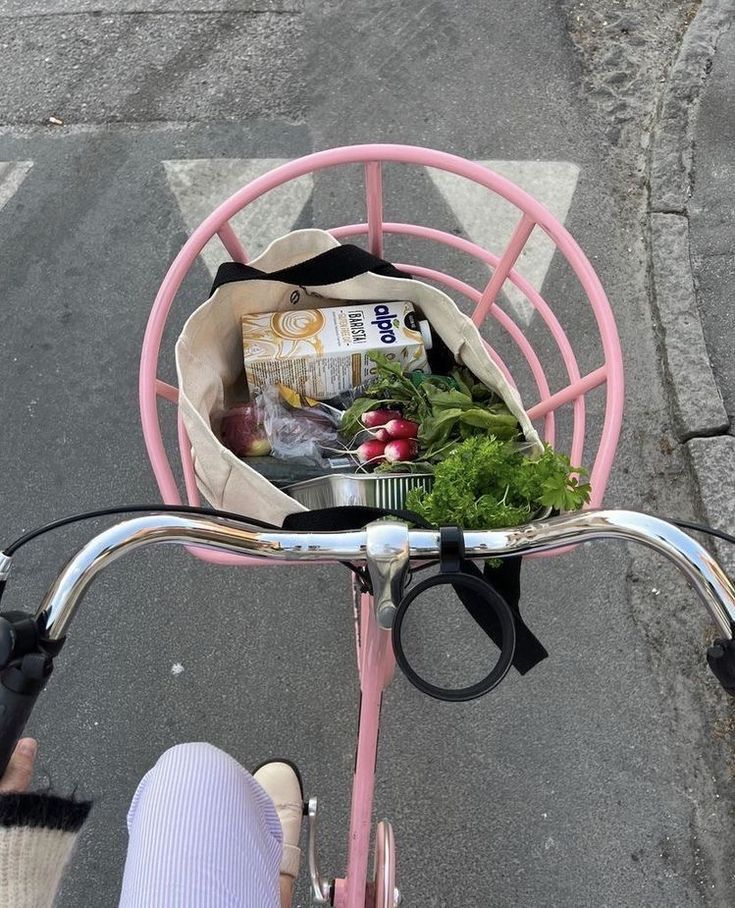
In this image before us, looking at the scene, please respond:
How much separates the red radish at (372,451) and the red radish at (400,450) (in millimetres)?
24

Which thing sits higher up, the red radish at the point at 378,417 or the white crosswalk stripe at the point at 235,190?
the white crosswalk stripe at the point at 235,190

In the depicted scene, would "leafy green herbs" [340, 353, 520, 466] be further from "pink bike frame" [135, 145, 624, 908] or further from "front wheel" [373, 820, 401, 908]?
"front wheel" [373, 820, 401, 908]

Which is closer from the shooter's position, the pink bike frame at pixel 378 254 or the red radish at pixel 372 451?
the pink bike frame at pixel 378 254

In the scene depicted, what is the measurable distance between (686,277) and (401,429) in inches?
68.5

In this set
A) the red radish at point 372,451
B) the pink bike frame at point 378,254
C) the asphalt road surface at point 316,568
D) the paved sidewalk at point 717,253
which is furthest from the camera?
the paved sidewalk at point 717,253

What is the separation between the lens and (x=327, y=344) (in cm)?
142

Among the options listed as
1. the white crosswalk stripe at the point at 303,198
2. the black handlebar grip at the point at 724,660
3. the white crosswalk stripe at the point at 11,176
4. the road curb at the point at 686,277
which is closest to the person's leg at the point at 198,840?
the black handlebar grip at the point at 724,660

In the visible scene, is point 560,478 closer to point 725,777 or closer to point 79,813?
point 79,813

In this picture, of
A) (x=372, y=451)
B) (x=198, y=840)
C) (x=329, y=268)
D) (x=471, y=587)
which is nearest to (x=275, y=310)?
(x=329, y=268)

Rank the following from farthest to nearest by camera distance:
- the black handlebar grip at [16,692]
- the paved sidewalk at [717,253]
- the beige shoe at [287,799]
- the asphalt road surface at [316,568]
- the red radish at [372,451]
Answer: the paved sidewalk at [717,253] < the asphalt road surface at [316,568] < the beige shoe at [287,799] < the red radish at [372,451] < the black handlebar grip at [16,692]

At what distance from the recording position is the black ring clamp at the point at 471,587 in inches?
31.3

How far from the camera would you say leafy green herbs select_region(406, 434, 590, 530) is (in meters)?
1.05

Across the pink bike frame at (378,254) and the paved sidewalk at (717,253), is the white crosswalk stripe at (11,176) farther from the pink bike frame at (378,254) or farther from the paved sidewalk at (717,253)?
the paved sidewalk at (717,253)

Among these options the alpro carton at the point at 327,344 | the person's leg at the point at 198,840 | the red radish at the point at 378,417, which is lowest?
the person's leg at the point at 198,840
